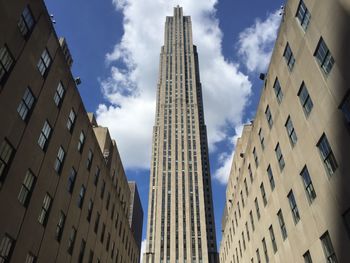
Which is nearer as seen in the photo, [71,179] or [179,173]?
[71,179]

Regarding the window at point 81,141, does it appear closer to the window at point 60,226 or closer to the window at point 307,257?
the window at point 60,226

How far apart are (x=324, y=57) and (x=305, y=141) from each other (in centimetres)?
560

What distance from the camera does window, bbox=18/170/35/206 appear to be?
20378 mm

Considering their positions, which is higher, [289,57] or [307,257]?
[289,57]

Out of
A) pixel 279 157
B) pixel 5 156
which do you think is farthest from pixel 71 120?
pixel 279 157

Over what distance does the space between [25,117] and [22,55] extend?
3.80 meters

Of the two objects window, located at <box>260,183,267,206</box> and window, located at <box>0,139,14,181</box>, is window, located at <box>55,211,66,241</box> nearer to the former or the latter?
window, located at <box>0,139,14,181</box>

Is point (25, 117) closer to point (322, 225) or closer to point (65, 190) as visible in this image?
point (65, 190)

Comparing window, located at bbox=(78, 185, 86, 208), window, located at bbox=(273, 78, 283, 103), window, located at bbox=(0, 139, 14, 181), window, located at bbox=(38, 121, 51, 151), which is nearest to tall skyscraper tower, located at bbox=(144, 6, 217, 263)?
window, located at bbox=(78, 185, 86, 208)

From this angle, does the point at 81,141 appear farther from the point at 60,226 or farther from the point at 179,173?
the point at 179,173

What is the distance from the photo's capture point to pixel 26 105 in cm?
2123

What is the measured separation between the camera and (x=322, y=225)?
19.8 meters

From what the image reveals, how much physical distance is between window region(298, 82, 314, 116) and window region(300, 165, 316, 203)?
372 centimetres

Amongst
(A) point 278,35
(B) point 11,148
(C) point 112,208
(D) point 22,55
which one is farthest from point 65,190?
(A) point 278,35
